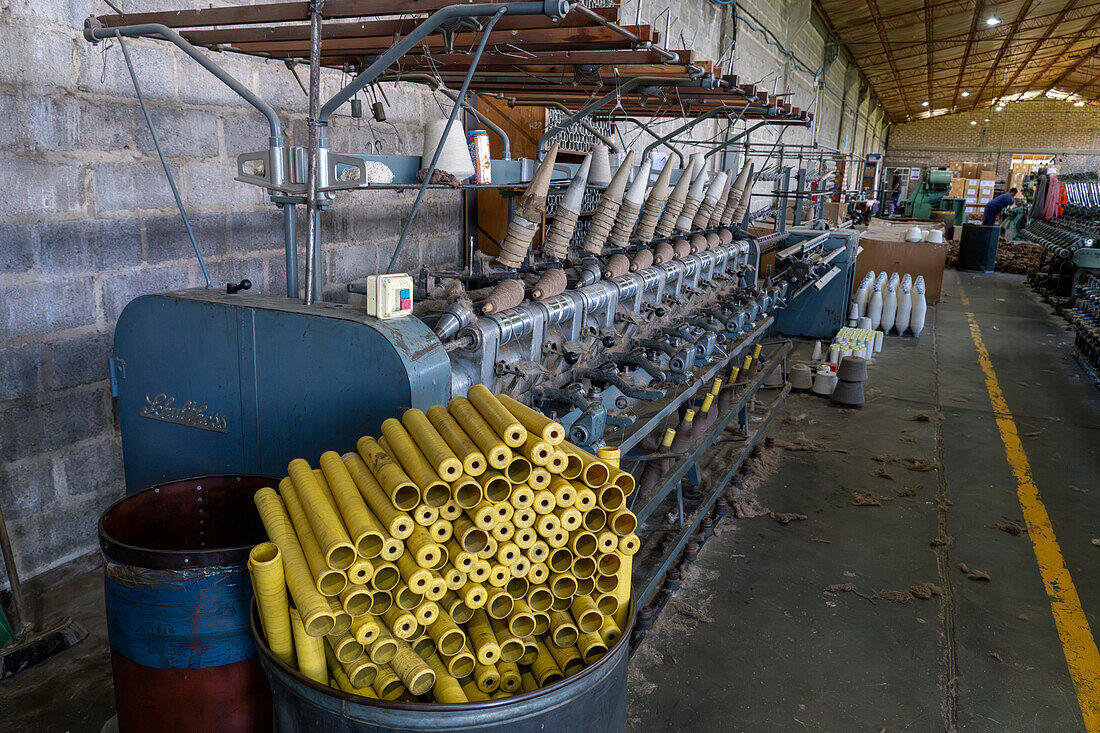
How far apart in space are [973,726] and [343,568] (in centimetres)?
204

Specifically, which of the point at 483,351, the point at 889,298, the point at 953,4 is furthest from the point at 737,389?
the point at 953,4

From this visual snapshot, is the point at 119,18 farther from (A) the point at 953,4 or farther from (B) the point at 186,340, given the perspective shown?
(A) the point at 953,4

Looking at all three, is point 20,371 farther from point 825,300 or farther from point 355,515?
point 825,300

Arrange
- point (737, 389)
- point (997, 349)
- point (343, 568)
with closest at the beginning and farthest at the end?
point (343, 568)
point (737, 389)
point (997, 349)

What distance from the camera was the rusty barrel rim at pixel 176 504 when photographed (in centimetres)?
141

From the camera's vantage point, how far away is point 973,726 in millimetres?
2213

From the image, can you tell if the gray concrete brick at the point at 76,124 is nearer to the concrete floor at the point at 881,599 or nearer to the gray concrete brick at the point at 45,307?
the gray concrete brick at the point at 45,307

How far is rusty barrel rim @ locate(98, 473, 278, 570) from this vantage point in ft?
4.64

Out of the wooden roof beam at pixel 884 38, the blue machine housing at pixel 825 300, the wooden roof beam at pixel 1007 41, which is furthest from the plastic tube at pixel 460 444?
the wooden roof beam at pixel 1007 41

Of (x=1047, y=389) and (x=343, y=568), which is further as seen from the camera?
(x=1047, y=389)

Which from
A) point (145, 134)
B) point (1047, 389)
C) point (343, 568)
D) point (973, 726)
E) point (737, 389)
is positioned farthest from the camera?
point (1047, 389)

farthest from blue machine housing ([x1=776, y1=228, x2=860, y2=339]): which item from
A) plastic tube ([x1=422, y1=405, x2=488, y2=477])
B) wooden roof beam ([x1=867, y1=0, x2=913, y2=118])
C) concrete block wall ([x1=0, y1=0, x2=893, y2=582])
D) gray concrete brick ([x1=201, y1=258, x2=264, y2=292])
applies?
wooden roof beam ([x1=867, y1=0, x2=913, y2=118])

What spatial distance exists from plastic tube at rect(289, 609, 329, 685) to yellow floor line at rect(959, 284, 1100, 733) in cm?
231

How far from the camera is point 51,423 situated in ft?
8.44
